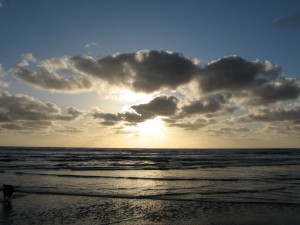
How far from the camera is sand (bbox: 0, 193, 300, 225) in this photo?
11477 mm

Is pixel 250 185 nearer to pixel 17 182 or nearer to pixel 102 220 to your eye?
pixel 102 220

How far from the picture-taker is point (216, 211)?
1315cm

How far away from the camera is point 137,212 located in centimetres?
1293

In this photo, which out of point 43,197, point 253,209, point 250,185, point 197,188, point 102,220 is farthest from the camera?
point 250,185

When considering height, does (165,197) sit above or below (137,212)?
above

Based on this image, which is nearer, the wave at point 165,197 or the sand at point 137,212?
the sand at point 137,212

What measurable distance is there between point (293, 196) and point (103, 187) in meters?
10.6

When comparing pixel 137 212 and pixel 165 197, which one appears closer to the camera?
pixel 137 212

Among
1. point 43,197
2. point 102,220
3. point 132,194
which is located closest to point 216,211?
point 102,220

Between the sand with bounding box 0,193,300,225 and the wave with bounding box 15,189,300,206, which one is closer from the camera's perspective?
the sand with bounding box 0,193,300,225

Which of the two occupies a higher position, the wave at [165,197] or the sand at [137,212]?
the wave at [165,197]

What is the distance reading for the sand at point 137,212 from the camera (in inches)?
452

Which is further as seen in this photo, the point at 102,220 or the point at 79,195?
the point at 79,195

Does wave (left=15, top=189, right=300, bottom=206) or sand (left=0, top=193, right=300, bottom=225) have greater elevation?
wave (left=15, top=189, right=300, bottom=206)
